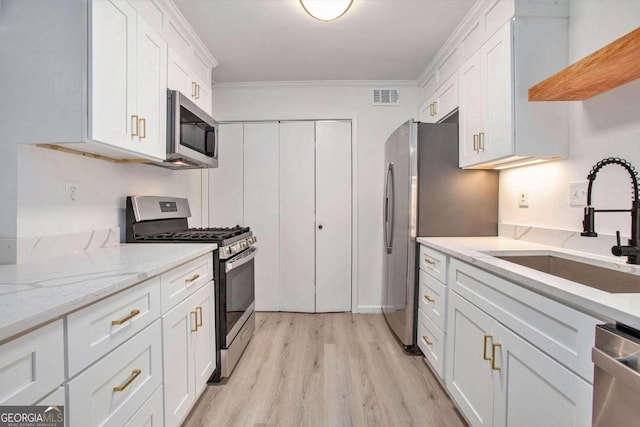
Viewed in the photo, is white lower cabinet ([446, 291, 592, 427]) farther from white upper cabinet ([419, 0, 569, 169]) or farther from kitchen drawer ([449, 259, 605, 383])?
white upper cabinet ([419, 0, 569, 169])

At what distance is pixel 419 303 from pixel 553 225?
3.32 ft

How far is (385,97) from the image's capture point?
322cm

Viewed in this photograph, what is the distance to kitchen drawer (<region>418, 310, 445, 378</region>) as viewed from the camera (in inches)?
74.1

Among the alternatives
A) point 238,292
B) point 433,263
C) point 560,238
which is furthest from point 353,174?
point 560,238

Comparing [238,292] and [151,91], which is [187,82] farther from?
[238,292]

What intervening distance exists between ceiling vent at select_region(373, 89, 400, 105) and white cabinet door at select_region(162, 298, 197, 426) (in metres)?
2.68

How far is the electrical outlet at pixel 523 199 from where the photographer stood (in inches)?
78.5

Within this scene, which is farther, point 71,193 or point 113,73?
point 71,193

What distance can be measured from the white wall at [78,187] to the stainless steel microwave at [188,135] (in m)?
0.31

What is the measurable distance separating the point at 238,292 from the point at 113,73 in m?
1.52

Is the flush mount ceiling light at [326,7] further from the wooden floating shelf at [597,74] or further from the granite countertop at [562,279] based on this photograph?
the granite countertop at [562,279]

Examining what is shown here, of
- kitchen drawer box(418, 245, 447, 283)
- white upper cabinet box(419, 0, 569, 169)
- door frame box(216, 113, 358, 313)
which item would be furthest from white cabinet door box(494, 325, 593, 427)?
door frame box(216, 113, 358, 313)

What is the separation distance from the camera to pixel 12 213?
129cm

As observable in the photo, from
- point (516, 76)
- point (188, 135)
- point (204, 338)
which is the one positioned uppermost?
point (516, 76)
